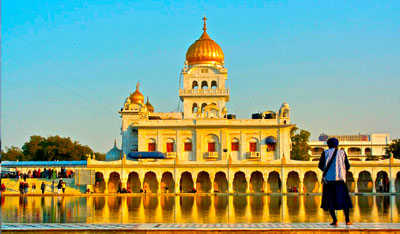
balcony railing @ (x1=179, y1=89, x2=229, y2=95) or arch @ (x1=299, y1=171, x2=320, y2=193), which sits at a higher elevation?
balcony railing @ (x1=179, y1=89, x2=229, y2=95)

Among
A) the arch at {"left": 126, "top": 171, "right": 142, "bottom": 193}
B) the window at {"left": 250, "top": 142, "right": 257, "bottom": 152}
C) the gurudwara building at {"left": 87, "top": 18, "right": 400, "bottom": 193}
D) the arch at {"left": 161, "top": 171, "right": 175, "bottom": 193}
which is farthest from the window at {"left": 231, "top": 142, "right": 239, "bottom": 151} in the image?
the arch at {"left": 126, "top": 171, "right": 142, "bottom": 193}

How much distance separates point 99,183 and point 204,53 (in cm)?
1857

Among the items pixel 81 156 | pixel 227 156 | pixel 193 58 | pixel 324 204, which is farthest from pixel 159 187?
pixel 324 204

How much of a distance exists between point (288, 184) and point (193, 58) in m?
17.6

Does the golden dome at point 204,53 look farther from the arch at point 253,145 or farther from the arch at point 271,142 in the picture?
the arch at point 271,142

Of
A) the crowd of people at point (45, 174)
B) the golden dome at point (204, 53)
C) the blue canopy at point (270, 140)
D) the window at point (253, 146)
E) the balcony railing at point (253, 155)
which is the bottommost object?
the crowd of people at point (45, 174)

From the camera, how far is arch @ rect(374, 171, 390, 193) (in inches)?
2012

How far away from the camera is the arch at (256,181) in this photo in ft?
172

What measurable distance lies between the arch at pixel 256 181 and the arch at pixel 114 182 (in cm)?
1243

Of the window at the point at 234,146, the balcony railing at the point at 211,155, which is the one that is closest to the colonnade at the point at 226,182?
the balcony railing at the point at 211,155

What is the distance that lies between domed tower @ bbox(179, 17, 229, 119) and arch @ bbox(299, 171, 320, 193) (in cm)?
1221

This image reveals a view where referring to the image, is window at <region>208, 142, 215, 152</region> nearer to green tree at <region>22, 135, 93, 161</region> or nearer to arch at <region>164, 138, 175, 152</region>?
arch at <region>164, 138, 175, 152</region>

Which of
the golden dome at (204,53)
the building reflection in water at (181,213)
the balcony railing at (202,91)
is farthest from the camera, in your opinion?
the golden dome at (204,53)

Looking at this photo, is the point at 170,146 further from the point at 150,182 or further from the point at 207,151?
the point at 150,182
